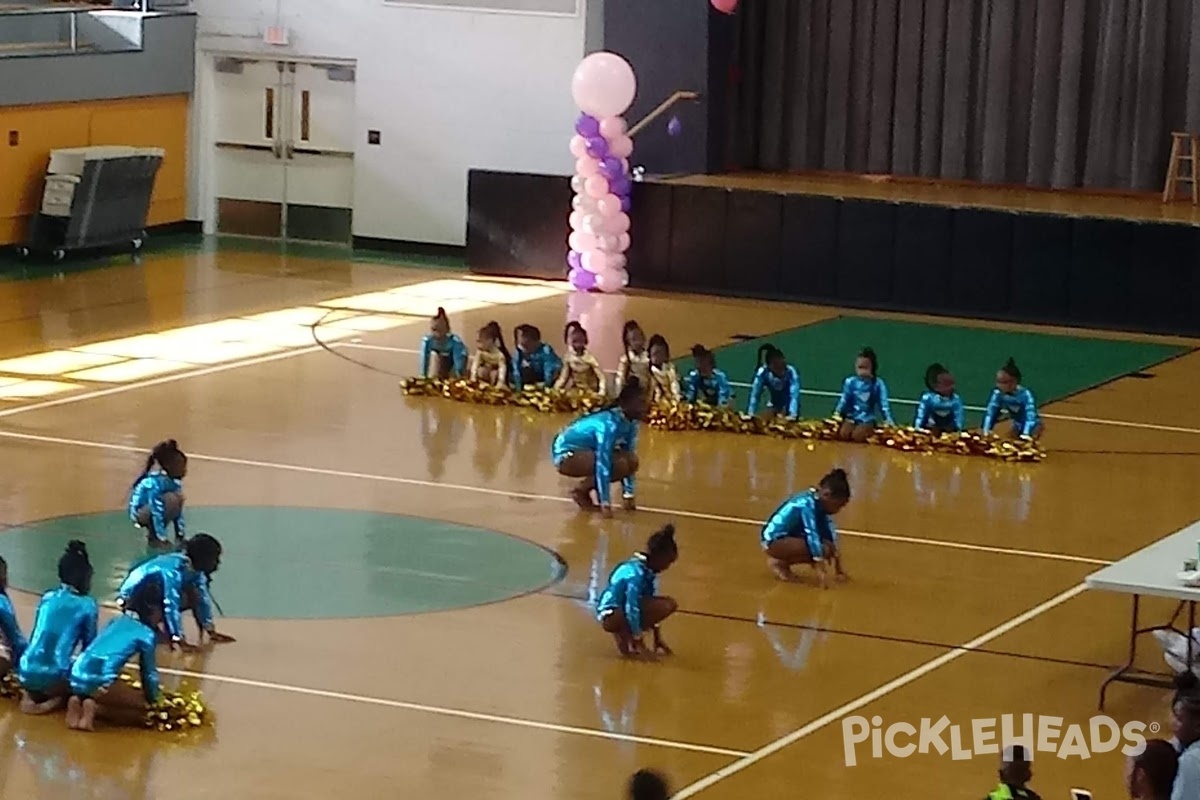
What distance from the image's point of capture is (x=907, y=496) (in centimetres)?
1442

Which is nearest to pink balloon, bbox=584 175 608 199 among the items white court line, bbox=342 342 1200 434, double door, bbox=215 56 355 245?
double door, bbox=215 56 355 245

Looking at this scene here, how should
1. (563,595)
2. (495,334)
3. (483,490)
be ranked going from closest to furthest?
(563,595), (483,490), (495,334)

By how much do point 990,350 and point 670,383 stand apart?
194 inches

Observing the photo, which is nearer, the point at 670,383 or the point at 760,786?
the point at 760,786

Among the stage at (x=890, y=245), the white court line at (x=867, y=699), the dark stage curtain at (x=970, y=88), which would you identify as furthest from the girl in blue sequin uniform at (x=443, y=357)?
the dark stage curtain at (x=970, y=88)

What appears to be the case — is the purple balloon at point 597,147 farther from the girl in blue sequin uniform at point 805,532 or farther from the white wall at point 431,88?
the girl in blue sequin uniform at point 805,532

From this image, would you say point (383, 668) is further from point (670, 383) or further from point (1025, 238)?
point (1025, 238)

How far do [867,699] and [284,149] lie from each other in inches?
714

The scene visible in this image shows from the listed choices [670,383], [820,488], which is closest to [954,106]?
[670,383]

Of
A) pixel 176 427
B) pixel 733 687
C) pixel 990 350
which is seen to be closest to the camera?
pixel 733 687

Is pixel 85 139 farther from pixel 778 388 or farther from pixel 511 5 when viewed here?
pixel 778 388

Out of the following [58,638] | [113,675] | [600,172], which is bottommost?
[113,675]

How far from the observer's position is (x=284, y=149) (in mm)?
27156

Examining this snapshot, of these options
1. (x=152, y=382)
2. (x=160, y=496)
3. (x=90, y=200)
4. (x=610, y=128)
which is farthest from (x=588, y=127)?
(x=160, y=496)
